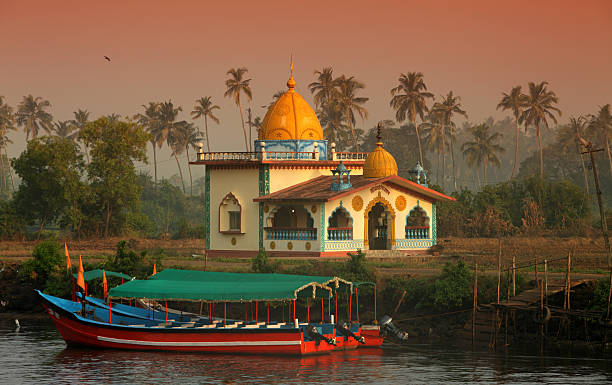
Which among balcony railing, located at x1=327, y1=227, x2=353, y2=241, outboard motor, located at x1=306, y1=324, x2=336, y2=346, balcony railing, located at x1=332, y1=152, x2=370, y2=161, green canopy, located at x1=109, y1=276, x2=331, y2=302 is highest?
balcony railing, located at x1=332, y1=152, x2=370, y2=161

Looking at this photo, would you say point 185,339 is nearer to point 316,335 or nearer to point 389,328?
point 316,335

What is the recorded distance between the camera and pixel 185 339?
33.7 m

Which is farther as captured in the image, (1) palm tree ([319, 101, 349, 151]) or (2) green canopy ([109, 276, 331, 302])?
(1) palm tree ([319, 101, 349, 151])

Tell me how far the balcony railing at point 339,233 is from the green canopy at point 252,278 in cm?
1324

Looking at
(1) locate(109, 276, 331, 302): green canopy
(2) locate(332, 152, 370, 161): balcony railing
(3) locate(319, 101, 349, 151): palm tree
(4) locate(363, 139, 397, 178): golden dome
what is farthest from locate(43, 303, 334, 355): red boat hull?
(3) locate(319, 101, 349, 151): palm tree

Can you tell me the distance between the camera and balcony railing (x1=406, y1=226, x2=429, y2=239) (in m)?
52.3

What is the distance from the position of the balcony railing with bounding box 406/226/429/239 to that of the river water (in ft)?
58.9

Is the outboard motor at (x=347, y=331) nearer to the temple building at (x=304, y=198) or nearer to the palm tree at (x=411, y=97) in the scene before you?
the temple building at (x=304, y=198)

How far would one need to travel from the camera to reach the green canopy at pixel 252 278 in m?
34.2

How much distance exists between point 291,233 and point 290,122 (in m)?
6.61

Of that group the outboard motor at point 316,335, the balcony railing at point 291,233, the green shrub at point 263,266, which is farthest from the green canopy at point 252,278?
the balcony railing at point 291,233

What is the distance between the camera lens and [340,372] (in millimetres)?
30266

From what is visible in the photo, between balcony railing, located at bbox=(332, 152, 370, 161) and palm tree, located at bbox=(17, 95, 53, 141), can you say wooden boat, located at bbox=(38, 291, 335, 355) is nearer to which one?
balcony railing, located at bbox=(332, 152, 370, 161)

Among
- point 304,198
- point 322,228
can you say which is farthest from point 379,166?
point 322,228
